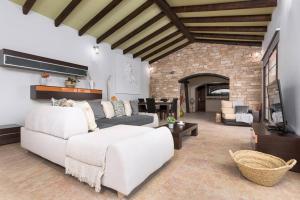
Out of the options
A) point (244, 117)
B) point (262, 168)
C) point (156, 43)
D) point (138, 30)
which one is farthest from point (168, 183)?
point (156, 43)

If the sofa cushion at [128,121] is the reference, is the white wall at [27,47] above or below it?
above

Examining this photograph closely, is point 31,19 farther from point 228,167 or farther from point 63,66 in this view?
point 228,167

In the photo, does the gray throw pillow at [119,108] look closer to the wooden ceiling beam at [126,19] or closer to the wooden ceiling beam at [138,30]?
the wooden ceiling beam at [126,19]

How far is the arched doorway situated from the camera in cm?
1080

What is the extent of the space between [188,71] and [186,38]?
152 cm

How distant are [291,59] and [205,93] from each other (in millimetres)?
9310

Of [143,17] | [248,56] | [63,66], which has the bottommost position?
[63,66]

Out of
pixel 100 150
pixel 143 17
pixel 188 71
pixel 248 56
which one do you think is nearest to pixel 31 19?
pixel 143 17

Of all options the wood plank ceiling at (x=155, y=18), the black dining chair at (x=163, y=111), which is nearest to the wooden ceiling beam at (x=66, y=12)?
the wood plank ceiling at (x=155, y=18)

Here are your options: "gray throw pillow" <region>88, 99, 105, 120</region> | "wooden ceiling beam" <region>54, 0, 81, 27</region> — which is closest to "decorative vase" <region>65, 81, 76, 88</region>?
"gray throw pillow" <region>88, 99, 105, 120</region>

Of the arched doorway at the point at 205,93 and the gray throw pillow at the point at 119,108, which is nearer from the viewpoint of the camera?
the gray throw pillow at the point at 119,108

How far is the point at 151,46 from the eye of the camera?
7117mm

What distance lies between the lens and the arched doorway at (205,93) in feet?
35.4

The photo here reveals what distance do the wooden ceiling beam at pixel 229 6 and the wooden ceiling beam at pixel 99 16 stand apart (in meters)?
1.80
